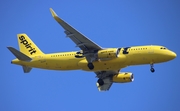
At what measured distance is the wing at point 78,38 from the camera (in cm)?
5247

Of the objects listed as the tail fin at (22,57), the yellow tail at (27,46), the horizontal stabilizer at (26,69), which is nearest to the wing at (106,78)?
the yellow tail at (27,46)

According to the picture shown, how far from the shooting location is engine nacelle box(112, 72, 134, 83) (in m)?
65.3

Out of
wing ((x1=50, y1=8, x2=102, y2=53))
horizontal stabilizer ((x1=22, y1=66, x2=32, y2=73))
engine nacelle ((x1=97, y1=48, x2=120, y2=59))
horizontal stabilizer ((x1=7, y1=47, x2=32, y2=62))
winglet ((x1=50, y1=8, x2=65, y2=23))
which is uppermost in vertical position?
winglet ((x1=50, y1=8, x2=65, y2=23))

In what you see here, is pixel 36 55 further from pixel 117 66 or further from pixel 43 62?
pixel 117 66

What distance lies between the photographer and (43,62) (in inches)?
2442

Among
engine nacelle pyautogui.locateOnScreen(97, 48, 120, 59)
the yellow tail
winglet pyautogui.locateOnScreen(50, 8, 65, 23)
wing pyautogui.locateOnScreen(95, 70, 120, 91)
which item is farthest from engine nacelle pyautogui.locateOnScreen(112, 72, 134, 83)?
winglet pyautogui.locateOnScreen(50, 8, 65, 23)

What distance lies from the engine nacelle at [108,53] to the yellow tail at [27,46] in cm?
1227

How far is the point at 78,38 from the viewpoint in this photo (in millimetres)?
56062

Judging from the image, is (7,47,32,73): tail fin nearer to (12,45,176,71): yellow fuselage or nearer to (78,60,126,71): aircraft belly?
(12,45,176,71): yellow fuselage

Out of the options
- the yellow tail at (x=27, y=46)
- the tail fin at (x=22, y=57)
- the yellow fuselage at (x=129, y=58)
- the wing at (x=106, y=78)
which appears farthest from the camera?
the wing at (x=106, y=78)

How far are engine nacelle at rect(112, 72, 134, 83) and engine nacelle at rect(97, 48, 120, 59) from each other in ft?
30.5

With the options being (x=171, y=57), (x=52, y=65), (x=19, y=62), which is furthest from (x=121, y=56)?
(x=19, y=62)

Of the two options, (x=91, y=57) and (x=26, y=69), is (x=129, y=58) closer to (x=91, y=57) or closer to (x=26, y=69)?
(x=91, y=57)

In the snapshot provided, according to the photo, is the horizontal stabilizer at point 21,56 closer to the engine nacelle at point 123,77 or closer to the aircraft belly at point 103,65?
the aircraft belly at point 103,65
